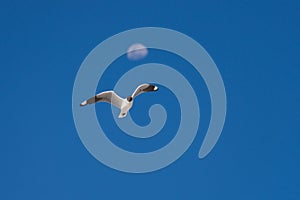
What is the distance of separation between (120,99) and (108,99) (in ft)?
0.43

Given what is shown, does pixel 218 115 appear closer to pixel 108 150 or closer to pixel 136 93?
pixel 136 93

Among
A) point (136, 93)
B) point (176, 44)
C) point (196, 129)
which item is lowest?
point (196, 129)

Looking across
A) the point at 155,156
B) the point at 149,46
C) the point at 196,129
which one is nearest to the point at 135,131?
the point at 155,156

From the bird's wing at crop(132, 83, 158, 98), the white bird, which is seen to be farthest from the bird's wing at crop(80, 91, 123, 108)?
the bird's wing at crop(132, 83, 158, 98)

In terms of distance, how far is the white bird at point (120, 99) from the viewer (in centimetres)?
419

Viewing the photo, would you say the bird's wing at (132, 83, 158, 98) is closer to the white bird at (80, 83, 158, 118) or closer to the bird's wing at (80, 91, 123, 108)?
the white bird at (80, 83, 158, 118)

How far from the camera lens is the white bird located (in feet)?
13.7

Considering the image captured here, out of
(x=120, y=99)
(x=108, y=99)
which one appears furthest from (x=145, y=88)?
(x=108, y=99)

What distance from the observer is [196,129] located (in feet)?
13.5

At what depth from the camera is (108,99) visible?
4.23m

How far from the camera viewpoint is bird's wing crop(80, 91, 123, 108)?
419cm

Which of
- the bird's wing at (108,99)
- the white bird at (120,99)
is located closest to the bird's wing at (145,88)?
the white bird at (120,99)

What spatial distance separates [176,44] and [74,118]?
1327mm

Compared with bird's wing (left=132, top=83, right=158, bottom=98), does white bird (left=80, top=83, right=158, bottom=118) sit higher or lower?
lower
